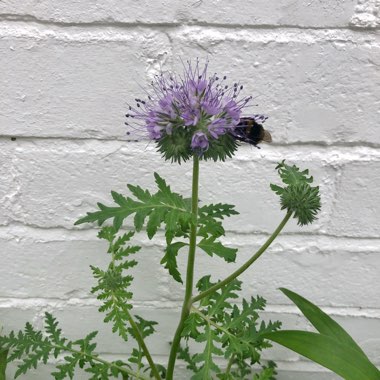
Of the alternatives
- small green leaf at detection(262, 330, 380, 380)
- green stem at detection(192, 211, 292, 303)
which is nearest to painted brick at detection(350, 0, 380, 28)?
green stem at detection(192, 211, 292, 303)

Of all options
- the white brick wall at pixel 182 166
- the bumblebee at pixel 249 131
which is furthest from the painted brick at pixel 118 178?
the bumblebee at pixel 249 131

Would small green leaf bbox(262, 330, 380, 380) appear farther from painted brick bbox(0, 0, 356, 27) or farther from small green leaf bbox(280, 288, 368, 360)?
Answer: painted brick bbox(0, 0, 356, 27)

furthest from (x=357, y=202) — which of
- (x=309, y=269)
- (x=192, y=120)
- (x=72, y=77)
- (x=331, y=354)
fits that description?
(x=72, y=77)

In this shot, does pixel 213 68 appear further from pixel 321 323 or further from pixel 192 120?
pixel 321 323

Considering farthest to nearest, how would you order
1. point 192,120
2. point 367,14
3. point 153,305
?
point 153,305 → point 367,14 → point 192,120

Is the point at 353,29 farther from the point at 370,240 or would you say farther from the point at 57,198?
the point at 57,198

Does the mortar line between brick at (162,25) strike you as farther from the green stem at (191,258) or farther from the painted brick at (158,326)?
the painted brick at (158,326)

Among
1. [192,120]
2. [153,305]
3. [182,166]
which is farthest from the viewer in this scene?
[153,305]
